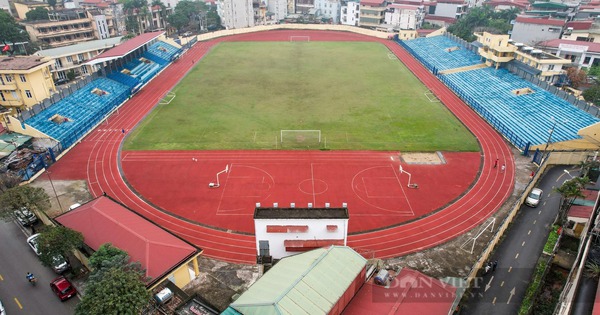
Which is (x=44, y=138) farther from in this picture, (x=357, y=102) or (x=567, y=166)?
(x=567, y=166)

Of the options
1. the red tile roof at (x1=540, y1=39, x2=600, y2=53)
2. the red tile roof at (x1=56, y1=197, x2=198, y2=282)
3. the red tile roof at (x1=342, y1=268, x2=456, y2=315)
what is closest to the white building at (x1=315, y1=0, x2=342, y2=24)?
the red tile roof at (x1=540, y1=39, x2=600, y2=53)

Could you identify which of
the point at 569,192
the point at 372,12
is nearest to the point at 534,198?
the point at 569,192

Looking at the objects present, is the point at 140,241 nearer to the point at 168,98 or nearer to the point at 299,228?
the point at 299,228

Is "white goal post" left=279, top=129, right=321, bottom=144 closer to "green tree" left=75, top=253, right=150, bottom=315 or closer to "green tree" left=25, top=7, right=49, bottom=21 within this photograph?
"green tree" left=75, top=253, right=150, bottom=315

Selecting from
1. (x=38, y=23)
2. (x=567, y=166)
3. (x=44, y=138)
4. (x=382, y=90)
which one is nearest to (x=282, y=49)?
(x=382, y=90)

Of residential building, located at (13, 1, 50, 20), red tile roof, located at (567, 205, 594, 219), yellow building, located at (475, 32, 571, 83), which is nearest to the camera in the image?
red tile roof, located at (567, 205, 594, 219)

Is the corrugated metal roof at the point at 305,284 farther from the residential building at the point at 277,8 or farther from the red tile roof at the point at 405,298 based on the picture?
the residential building at the point at 277,8
